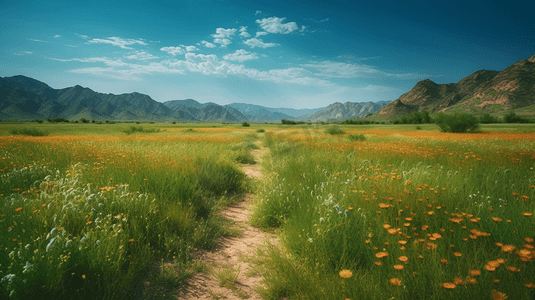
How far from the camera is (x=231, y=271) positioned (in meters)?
3.30

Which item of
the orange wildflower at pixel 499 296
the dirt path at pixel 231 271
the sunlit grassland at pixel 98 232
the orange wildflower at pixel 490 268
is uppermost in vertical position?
the orange wildflower at pixel 490 268

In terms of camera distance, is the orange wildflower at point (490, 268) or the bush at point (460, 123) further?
the bush at point (460, 123)

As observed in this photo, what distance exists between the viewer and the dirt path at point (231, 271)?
288cm

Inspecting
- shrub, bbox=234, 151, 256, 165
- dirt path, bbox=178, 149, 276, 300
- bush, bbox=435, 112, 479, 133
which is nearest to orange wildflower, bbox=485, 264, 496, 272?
dirt path, bbox=178, 149, 276, 300

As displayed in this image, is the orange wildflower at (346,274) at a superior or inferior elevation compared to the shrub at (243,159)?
superior

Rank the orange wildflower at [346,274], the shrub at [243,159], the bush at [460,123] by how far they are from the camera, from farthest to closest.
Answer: the bush at [460,123], the shrub at [243,159], the orange wildflower at [346,274]

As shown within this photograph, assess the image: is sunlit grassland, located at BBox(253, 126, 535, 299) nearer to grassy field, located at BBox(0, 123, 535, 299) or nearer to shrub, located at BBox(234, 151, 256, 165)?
grassy field, located at BBox(0, 123, 535, 299)

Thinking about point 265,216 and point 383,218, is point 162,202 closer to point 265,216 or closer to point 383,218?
point 265,216

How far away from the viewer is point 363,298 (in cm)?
210

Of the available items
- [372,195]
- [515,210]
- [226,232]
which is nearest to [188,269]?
[226,232]

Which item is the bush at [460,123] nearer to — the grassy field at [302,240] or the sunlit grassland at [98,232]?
the grassy field at [302,240]

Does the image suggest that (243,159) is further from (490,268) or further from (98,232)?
(490,268)

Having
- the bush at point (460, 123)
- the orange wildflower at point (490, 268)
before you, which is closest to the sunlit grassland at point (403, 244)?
the orange wildflower at point (490, 268)

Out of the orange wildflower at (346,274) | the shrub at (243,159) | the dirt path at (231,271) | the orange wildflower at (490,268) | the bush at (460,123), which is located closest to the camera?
the orange wildflower at (490,268)
